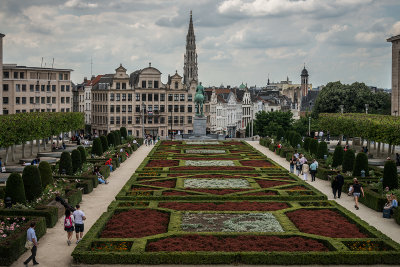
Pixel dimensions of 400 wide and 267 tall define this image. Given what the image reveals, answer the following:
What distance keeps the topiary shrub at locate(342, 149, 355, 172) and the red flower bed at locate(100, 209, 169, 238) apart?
20.8 meters

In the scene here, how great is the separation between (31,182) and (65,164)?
10.9 m

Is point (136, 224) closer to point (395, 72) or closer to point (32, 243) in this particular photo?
point (32, 243)

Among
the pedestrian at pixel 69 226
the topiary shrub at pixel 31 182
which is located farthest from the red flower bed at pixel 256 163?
the pedestrian at pixel 69 226

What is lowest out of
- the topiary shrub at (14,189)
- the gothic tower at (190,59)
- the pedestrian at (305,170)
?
the pedestrian at (305,170)

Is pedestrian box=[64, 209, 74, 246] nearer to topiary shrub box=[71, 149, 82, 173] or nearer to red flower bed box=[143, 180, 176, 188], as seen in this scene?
red flower bed box=[143, 180, 176, 188]

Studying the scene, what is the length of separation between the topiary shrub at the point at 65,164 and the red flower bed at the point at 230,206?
12.9 metres

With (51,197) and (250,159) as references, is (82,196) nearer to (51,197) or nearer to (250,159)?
(51,197)

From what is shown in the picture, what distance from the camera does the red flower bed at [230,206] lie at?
3177 centimetres

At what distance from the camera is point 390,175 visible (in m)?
36.0

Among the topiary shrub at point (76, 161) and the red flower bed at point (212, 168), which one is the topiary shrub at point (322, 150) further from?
the topiary shrub at point (76, 161)

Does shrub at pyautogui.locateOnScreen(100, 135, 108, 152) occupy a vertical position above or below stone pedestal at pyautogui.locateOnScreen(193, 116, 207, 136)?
below

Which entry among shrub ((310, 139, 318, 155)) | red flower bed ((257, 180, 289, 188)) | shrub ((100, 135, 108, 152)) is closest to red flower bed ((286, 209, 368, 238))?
red flower bed ((257, 180, 289, 188))

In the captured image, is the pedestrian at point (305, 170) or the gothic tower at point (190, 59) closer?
the pedestrian at point (305, 170)

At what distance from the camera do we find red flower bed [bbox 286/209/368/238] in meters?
26.3
